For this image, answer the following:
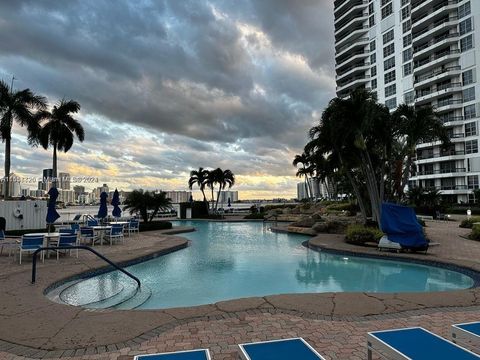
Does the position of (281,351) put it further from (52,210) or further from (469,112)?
(469,112)

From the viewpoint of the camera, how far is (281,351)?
3.20m

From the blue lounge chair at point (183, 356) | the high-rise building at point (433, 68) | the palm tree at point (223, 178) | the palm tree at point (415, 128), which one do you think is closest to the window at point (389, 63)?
the high-rise building at point (433, 68)

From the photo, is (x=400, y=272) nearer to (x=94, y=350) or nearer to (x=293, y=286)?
(x=293, y=286)

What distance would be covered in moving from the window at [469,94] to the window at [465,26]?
8.55 meters

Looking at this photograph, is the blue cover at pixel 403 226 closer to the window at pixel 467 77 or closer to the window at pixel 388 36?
the window at pixel 467 77

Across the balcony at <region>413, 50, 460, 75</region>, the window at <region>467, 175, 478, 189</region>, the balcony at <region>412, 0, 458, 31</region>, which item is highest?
the balcony at <region>412, 0, 458, 31</region>

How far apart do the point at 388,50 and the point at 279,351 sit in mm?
71351

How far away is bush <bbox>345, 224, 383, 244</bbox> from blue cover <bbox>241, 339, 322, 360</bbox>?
494 inches

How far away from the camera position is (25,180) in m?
30.8

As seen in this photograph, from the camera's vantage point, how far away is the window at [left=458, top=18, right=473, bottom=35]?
50.0 metres

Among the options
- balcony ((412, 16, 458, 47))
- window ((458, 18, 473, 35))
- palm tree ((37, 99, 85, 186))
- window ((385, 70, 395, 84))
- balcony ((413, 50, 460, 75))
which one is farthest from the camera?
window ((385, 70, 395, 84))

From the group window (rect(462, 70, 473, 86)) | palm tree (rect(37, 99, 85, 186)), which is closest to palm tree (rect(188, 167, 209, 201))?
palm tree (rect(37, 99, 85, 186))

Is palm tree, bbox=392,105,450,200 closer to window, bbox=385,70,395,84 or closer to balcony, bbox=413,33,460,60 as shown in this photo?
balcony, bbox=413,33,460,60

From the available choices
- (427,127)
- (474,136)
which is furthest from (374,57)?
(427,127)
